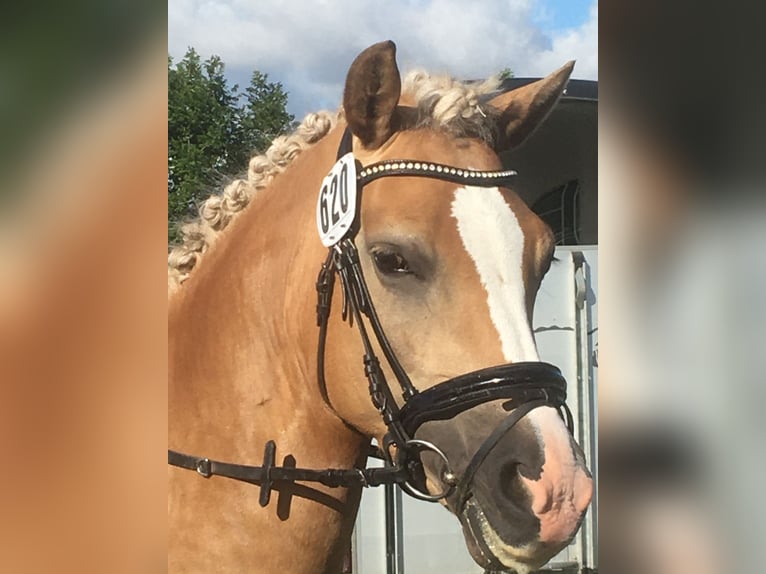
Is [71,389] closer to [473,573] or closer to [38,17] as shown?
[38,17]

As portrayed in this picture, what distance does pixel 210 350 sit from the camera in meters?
1.45

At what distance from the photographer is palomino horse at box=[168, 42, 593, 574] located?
1227 mm

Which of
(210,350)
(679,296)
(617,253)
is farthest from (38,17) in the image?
(679,296)

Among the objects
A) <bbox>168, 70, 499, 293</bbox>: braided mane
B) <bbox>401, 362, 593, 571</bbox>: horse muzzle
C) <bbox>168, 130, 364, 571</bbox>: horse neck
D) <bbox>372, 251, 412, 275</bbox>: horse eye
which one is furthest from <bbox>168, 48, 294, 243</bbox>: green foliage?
<bbox>401, 362, 593, 571</bbox>: horse muzzle

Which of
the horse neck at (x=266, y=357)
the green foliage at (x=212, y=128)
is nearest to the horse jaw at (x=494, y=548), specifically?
the horse neck at (x=266, y=357)

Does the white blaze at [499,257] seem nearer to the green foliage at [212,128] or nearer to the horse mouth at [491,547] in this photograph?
the horse mouth at [491,547]

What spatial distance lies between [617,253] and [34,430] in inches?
49.8

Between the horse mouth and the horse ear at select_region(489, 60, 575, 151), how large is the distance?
2.57 ft

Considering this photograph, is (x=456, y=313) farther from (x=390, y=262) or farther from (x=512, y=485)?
(x=512, y=485)

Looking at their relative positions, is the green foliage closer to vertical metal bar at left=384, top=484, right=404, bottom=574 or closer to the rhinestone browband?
the rhinestone browband

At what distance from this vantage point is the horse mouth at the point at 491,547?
1.24m

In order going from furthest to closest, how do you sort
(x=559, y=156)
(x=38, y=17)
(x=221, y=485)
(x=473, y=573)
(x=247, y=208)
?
(x=473, y=573), (x=559, y=156), (x=247, y=208), (x=221, y=485), (x=38, y=17)

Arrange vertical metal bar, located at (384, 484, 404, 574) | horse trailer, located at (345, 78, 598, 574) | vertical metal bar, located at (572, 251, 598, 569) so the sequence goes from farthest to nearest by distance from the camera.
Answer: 1. vertical metal bar, located at (384, 484, 404, 574)
2. vertical metal bar, located at (572, 251, 598, 569)
3. horse trailer, located at (345, 78, 598, 574)

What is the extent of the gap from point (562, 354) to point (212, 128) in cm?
140
